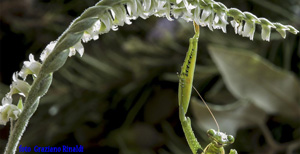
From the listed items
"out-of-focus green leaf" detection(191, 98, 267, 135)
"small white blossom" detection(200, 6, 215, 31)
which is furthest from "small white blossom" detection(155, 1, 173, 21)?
"out-of-focus green leaf" detection(191, 98, 267, 135)

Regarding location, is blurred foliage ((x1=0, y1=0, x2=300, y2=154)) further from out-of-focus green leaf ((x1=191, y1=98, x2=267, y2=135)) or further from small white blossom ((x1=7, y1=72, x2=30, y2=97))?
small white blossom ((x1=7, y1=72, x2=30, y2=97))

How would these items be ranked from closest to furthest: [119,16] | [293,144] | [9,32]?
[119,16] < [293,144] < [9,32]

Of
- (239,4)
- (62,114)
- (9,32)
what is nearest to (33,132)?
(62,114)

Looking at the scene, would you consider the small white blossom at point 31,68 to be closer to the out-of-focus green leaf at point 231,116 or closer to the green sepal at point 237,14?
the green sepal at point 237,14

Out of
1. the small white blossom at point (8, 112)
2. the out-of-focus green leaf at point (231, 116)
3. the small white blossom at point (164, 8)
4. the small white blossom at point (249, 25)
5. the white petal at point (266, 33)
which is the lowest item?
the out-of-focus green leaf at point (231, 116)

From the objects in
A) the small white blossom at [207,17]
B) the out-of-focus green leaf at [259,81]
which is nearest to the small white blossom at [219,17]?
the small white blossom at [207,17]

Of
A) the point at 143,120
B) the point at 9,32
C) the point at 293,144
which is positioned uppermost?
the point at 9,32

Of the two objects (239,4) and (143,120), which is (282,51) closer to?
(239,4)

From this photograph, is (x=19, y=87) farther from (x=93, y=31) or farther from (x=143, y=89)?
(x=143, y=89)

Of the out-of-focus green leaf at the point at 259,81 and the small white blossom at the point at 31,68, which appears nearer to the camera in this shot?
the small white blossom at the point at 31,68
